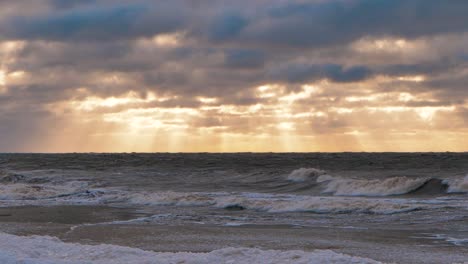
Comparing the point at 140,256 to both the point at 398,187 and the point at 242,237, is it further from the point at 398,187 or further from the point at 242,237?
the point at 398,187

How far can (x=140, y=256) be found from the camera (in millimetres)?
11195

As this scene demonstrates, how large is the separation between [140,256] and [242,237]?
5.75 metres

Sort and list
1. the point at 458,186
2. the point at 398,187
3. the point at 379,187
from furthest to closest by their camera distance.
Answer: the point at 379,187, the point at 398,187, the point at 458,186

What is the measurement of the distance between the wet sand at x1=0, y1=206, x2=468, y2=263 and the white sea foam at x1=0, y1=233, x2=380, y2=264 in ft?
9.45

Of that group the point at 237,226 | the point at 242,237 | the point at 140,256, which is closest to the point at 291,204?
the point at 237,226

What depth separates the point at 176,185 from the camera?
40938mm

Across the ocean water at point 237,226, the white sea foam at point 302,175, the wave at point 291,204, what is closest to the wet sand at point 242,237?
the ocean water at point 237,226

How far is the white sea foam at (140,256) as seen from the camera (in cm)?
1025

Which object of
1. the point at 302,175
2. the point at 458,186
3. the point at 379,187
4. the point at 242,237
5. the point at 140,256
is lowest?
the point at 242,237

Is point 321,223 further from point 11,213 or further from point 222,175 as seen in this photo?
point 222,175

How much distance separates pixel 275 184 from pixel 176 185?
21.3 feet

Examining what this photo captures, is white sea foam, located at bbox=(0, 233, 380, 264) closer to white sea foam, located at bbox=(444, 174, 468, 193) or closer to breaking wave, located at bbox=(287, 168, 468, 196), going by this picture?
breaking wave, located at bbox=(287, 168, 468, 196)

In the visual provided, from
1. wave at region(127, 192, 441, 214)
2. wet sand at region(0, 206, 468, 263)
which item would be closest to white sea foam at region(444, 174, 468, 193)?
wave at region(127, 192, 441, 214)

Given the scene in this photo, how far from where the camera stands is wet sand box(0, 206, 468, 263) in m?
14.1
